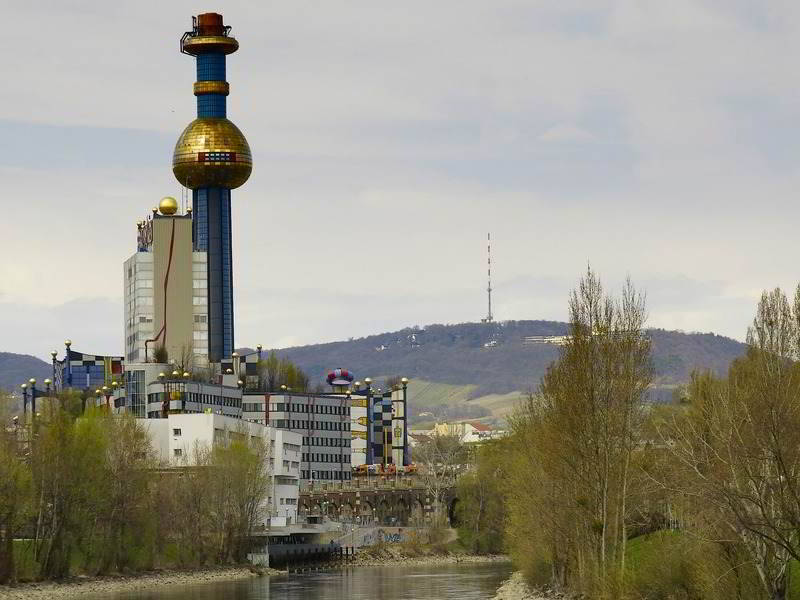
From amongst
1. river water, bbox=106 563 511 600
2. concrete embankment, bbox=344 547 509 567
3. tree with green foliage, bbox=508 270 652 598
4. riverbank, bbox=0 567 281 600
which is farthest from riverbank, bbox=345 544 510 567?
tree with green foliage, bbox=508 270 652 598

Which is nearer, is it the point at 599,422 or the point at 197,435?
the point at 599,422

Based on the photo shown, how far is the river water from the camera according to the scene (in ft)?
378

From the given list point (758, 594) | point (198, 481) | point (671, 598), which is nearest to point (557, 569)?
point (671, 598)

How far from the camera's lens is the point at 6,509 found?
118375 millimetres

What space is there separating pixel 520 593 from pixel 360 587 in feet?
96.1

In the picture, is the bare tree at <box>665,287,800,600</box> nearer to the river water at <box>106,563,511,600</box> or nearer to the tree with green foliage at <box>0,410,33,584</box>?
the river water at <box>106,563,511,600</box>

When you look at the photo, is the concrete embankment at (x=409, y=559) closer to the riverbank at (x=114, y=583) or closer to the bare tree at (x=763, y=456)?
the riverbank at (x=114, y=583)

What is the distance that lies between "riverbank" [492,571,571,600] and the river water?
4.02 ft

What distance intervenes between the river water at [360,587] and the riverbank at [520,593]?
123 centimetres

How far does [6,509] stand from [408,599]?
28.8 m

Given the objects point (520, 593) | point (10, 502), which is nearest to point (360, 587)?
point (10, 502)

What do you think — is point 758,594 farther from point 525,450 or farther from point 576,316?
point 525,450

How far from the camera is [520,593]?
104m

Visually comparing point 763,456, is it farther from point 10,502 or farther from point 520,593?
point 10,502
